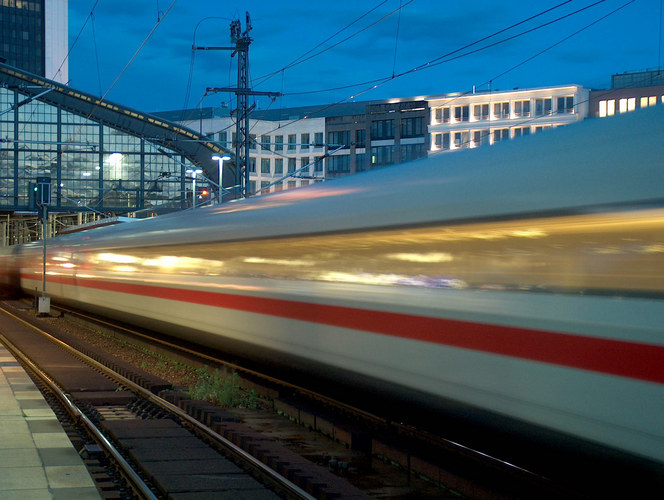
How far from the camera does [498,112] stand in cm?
6291

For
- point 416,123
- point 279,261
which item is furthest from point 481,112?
point 279,261

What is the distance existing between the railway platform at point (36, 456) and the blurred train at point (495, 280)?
237cm

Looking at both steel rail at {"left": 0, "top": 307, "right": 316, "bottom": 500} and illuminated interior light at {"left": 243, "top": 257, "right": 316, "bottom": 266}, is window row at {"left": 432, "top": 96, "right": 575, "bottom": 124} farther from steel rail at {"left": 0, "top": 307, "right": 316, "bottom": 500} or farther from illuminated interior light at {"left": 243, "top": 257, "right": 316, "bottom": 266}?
illuminated interior light at {"left": 243, "top": 257, "right": 316, "bottom": 266}

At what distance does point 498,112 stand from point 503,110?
78 cm

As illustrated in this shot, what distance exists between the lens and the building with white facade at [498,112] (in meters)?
55.6

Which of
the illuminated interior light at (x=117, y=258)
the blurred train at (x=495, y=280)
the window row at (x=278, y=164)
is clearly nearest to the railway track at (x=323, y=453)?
the blurred train at (x=495, y=280)

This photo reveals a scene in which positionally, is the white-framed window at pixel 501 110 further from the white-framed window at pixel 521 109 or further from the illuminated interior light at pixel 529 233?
the illuminated interior light at pixel 529 233

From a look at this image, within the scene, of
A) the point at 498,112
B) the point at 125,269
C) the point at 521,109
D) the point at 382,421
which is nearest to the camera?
the point at 382,421

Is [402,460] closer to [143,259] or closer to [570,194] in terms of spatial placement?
[570,194]

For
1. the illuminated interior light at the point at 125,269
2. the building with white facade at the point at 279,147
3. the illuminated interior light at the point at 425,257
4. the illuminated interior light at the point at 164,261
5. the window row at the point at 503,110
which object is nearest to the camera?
the illuminated interior light at the point at 425,257

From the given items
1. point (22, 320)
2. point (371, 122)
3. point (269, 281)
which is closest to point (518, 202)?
point (269, 281)

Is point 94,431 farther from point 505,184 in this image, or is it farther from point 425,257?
point 505,184

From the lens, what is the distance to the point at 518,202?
234 inches

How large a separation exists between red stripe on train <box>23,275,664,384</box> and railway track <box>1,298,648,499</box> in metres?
1.10
